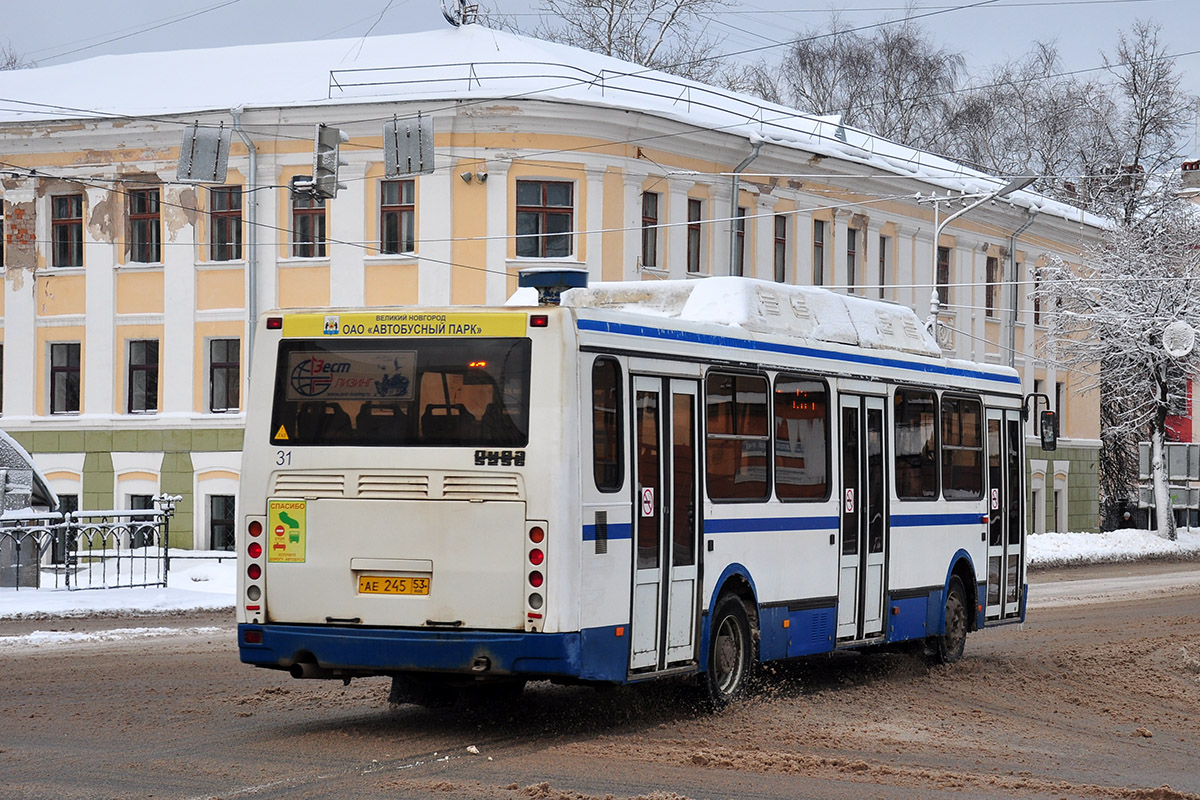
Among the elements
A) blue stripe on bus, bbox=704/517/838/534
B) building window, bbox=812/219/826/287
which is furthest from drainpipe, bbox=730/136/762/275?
blue stripe on bus, bbox=704/517/838/534

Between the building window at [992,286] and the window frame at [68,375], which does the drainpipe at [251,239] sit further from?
the building window at [992,286]

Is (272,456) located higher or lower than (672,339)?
lower

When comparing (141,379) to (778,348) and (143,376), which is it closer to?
(143,376)

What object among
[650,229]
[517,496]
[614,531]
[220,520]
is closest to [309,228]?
[220,520]

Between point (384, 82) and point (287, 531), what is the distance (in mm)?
26134

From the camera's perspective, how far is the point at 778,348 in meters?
13.2

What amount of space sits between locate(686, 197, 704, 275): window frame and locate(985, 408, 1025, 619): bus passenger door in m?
20.2

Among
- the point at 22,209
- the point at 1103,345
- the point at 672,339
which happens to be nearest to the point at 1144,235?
the point at 1103,345

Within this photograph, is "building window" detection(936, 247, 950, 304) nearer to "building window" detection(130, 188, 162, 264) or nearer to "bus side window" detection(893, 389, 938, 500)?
"building window" detection(130, 188, 162, 264)

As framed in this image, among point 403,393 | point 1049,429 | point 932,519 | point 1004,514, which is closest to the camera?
point 403,393

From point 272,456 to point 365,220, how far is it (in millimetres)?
24958

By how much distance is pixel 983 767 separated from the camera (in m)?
10.0

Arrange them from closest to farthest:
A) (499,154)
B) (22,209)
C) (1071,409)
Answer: (499,154) → (22,209) → (1071,409)

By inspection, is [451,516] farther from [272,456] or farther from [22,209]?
A: [22,209]
